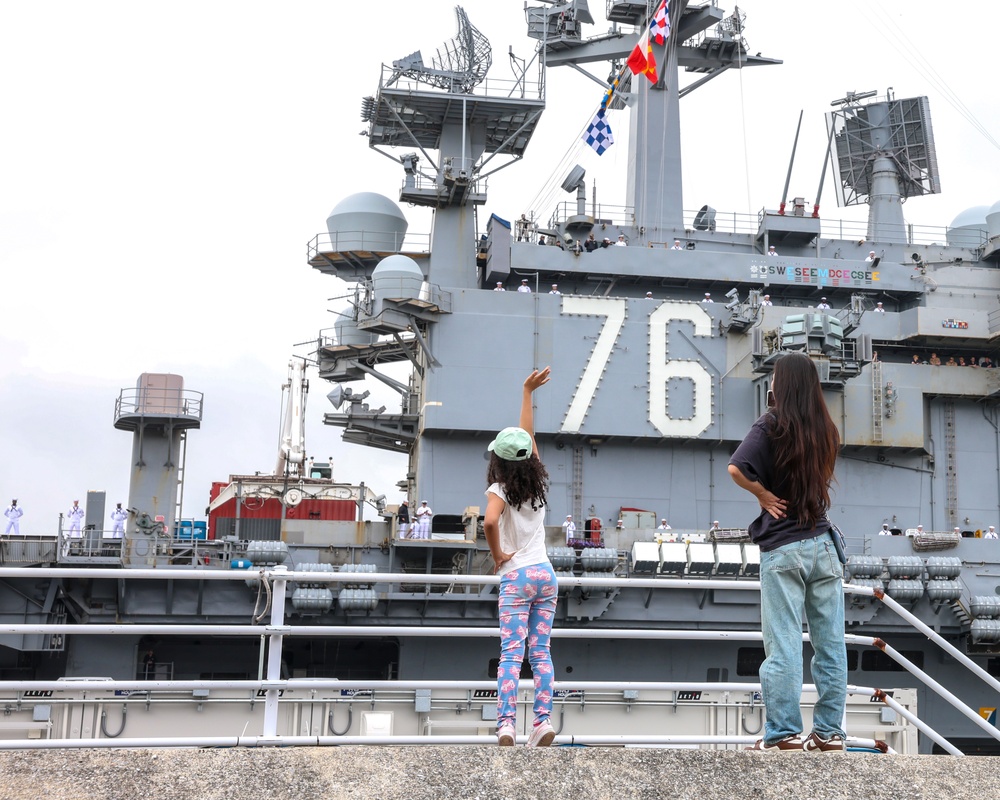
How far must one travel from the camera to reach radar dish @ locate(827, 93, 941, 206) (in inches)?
1196

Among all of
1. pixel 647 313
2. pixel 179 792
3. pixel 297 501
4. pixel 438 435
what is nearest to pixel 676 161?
pixel 647 313

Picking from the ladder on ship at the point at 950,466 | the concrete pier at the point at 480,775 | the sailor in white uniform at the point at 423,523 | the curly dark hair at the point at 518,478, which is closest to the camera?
the concrete pier at the point at 480,775

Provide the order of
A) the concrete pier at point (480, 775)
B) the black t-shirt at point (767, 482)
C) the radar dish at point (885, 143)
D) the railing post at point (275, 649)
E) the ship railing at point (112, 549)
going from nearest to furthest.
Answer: the concrete pier at point (480, 775) < the black t-shirt at point (767, 482) < the railing post at point (275, 649) < the ship railing at point (112, 549) < the radar dish at point (885, 143)

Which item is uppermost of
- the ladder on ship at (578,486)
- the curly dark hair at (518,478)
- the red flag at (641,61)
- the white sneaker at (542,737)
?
the red flag at (641,61)

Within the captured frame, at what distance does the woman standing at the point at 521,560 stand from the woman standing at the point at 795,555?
1.04 metres

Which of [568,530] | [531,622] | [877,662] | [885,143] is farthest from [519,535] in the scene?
[885,143]

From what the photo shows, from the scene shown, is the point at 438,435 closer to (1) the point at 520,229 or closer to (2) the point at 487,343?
(2) the point at 487,343

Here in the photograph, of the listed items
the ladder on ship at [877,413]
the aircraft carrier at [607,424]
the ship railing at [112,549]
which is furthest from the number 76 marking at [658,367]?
the ship railing at [112,549]

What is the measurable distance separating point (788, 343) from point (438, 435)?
6975 millimetres

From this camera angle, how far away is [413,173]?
2634cm

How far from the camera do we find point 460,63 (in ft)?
87.7

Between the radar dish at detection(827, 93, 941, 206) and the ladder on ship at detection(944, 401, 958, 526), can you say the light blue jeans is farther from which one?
→ the radar dish at detection(827, 93, 941, 206)

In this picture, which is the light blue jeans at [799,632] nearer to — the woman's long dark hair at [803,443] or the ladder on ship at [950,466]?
the woman's long dark hair at [803,443]

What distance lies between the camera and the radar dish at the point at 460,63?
1041 inches
